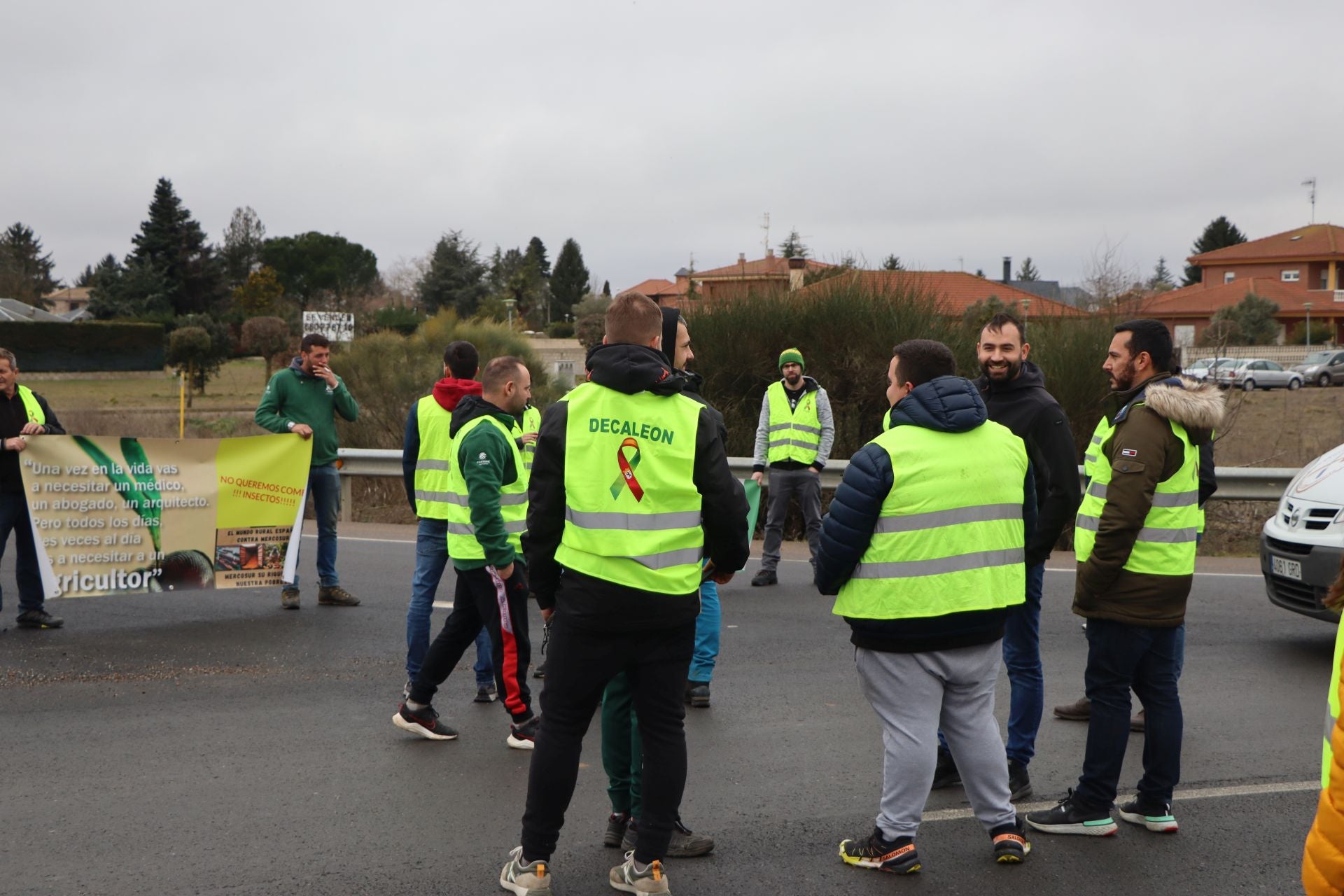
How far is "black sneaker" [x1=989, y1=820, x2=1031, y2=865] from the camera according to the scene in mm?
4395

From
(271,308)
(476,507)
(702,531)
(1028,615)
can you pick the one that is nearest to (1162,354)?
(1028,615)

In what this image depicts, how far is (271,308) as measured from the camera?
2702 inches

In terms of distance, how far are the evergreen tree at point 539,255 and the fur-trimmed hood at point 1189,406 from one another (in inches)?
4395

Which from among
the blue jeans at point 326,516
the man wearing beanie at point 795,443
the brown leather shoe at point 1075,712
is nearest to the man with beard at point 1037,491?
the brown leather shoe at point 1075,712

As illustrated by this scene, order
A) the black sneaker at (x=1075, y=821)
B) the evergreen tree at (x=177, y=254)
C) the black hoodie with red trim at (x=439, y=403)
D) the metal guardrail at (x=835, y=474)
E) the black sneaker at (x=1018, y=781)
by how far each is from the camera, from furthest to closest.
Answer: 1. the evergreen tree at (x=177, y=254)
2. the metal guardrail at (x=835, y=474)
3. the black hoodie with red trim at (x=439, y=403)
4. the black sneaker at (x=1018, y=781)
5. the black sneaker at (x=1075, y=821)

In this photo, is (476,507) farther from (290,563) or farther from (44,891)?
(290,563)

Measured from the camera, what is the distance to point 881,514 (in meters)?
4.20

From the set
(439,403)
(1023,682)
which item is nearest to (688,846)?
(1023,682)

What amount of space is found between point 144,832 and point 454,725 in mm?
1753

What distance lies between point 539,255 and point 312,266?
38.4 meters

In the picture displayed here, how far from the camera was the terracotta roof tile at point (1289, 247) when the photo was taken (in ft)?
282

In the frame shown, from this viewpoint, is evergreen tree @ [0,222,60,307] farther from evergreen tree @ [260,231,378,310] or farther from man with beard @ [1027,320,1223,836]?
man with beard @ [1027,320,1223,836]

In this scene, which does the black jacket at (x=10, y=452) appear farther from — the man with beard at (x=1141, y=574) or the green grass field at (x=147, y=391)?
the green grass field at (x=147, y=391)

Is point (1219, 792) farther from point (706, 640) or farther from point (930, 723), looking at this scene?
point (706, 640)
